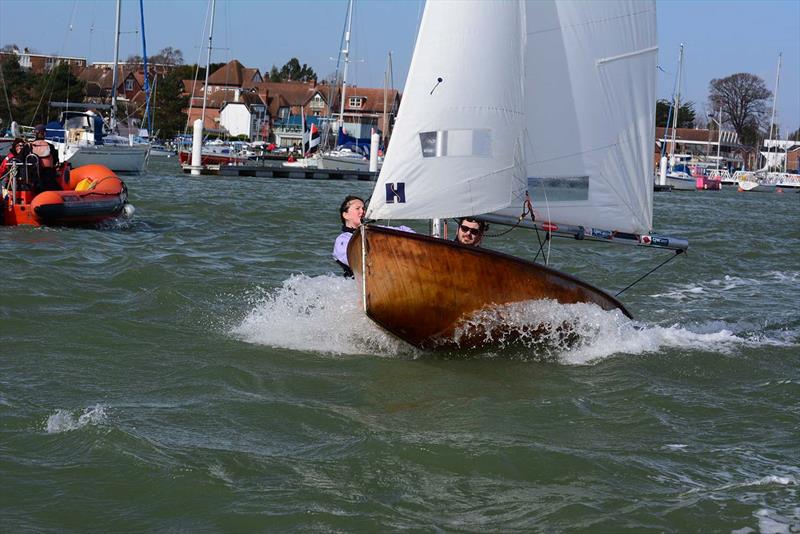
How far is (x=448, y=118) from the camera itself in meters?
8.12

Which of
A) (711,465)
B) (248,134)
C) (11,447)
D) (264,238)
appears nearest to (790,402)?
(711,465)

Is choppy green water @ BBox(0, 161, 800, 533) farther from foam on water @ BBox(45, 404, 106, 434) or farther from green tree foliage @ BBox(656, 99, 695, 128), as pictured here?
green tree foliage @ BBox(656, 99, 695, 128)

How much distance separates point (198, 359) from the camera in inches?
331

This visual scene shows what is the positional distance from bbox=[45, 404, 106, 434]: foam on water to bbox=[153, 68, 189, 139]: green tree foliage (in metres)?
84.5

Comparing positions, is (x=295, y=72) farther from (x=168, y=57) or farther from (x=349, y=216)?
(x=349, y=216)

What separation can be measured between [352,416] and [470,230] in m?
2.45

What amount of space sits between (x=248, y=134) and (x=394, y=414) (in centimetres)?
9659

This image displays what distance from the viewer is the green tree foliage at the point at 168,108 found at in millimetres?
89375

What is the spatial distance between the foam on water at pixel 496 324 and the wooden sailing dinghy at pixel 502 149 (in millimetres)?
141

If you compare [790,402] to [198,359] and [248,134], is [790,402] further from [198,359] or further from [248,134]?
[248,134]

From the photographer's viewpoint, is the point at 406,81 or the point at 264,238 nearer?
the point at 406,81

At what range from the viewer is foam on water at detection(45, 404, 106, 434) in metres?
6.27

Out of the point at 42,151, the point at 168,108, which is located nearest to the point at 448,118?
the point at 42,151

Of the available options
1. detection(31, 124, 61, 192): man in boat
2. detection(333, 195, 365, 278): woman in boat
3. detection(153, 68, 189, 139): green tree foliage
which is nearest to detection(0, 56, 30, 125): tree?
detection(153, 68, 189, 139): green tree foliage
